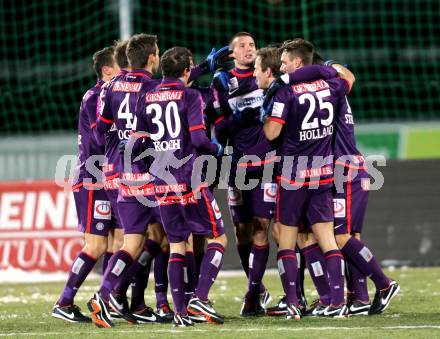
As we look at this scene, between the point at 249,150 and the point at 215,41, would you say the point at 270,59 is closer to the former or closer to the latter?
the point at 249,150

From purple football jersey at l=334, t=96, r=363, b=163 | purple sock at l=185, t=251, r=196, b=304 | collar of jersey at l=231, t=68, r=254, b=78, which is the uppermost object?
collar of jersey at l=231, t=68, r=254, b=78

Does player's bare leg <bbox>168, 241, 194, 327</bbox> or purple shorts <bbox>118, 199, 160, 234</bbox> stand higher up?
purple shorts <bbox>118, 199, 160, 234</bbox>

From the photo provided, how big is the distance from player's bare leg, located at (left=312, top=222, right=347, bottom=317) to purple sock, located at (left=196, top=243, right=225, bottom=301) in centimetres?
85

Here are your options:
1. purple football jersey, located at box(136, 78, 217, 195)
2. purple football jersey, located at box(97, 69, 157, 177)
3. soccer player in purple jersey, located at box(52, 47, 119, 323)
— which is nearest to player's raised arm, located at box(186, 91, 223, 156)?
purple football jersey, located at box(136, 78, 217, 195)

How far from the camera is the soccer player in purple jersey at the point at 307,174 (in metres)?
8.16

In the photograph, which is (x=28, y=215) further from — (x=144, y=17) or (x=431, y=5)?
(x=431, y=5)

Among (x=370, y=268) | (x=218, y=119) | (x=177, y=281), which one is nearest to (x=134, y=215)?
(x=177, y=281)

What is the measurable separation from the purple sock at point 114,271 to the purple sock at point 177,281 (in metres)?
0.37

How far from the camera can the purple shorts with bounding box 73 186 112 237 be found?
29.0 ft

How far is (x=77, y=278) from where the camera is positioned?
8.69 meters

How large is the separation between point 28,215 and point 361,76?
8082 mm

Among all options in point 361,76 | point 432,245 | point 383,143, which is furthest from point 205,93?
point 361,76

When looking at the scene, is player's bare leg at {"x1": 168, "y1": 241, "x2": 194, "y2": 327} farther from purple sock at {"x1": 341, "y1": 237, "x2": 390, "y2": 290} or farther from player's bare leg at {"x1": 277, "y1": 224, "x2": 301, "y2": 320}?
purple sock at {"x1": 341, "y1": 237, "x2": 390, "y2": 290}

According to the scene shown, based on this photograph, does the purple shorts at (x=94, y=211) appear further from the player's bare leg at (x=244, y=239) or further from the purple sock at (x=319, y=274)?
the purple sock at (x=319, y=274)
